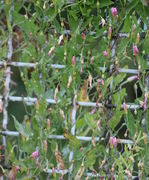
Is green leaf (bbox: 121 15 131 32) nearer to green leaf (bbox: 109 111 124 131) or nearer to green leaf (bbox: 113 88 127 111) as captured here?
green leaf (bbox: 113 88 127 111)

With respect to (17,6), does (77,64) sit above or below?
below

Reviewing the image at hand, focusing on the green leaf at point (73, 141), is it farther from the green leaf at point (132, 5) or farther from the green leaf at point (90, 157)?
the green leaf at point (132, 5)

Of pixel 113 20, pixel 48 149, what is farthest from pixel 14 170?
pixel 113 20

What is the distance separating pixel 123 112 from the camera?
7.04 feet

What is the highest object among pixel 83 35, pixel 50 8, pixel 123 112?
pixel 50 8

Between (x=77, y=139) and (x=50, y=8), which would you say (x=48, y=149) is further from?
(x=50, y=8)

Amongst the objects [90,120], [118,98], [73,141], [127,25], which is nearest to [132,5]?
[127,25]

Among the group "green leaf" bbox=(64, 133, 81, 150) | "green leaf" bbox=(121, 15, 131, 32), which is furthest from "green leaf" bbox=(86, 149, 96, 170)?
"green leaf" bbox=(121, 15, 131, 32)

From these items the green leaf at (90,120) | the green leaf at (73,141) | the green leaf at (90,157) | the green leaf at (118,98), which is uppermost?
the green leaf at (118,98)

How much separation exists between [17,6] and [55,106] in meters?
0.55

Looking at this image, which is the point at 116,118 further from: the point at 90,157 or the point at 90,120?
the point at 90,157

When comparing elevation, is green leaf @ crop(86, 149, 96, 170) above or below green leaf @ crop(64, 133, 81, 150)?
below

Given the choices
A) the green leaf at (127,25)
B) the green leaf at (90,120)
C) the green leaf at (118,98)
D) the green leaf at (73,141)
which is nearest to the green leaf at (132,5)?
the green leaf at (127,25)

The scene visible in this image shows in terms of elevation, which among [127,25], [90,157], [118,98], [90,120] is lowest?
[90,157]
